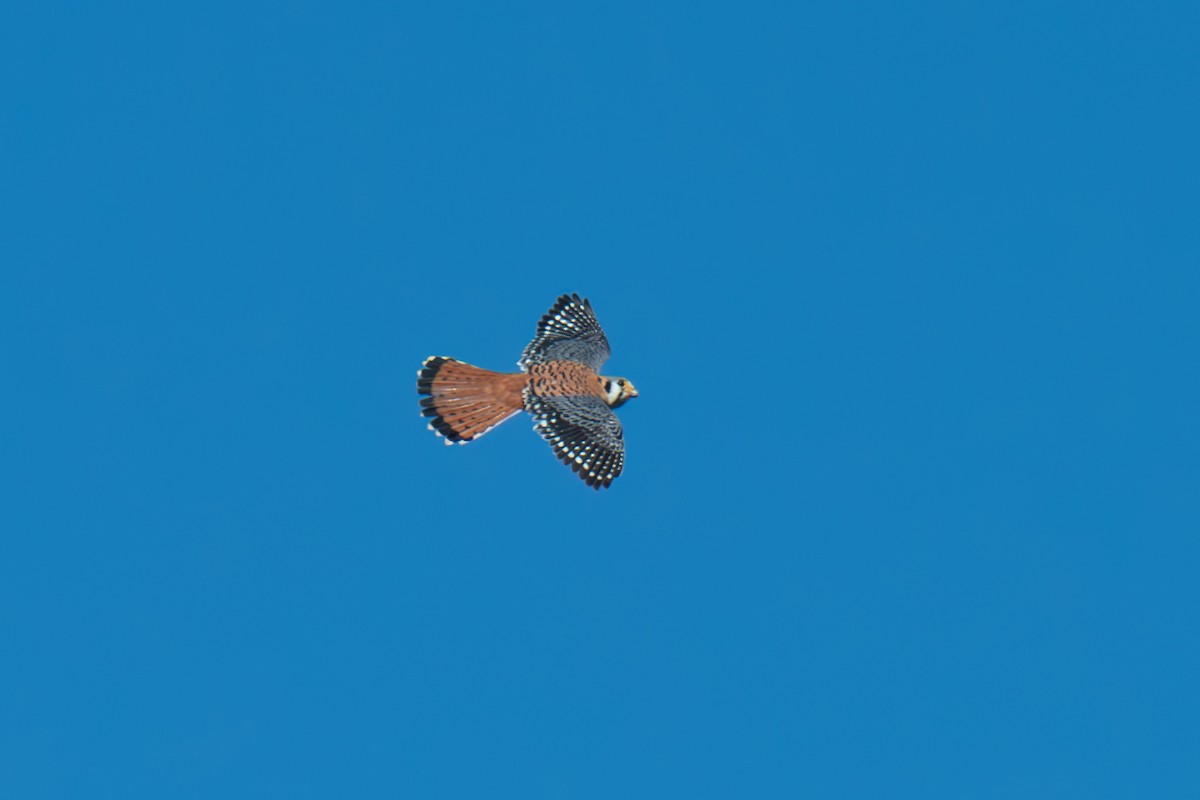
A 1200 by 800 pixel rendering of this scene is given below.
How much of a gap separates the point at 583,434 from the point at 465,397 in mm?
1518

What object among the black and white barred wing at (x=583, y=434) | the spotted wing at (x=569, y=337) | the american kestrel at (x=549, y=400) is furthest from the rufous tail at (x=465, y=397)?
the spotted wing at (x=569, y=337)

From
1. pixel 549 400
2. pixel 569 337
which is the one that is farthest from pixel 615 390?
pixel 569 337

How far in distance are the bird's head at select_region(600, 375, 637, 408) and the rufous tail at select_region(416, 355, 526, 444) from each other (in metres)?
0.91

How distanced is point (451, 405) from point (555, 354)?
165 centimetres

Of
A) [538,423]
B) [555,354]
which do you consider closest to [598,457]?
[538,423]

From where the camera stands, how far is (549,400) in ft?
55.5

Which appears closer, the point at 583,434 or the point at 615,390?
the point at 583,434

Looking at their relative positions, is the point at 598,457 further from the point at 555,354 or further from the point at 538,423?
the point at 555,354

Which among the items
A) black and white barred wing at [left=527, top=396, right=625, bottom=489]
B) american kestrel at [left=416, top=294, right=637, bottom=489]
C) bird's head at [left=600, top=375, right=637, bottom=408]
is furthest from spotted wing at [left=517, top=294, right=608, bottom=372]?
black and white barred wing at [left=527, top=396, right=625, bottom=489]

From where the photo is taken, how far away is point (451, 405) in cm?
1714

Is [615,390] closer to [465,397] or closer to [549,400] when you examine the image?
[549,400]

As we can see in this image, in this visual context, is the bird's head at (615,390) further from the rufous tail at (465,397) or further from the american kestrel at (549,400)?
the rufous tail at (465,397)

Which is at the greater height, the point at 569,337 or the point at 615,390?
the point at 569,337

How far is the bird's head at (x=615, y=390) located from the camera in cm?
1764
